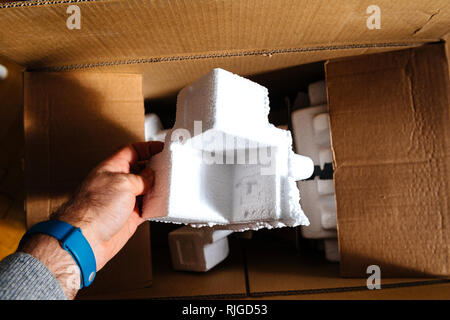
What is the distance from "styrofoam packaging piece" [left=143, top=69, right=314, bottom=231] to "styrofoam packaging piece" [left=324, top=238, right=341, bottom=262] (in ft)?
1.04

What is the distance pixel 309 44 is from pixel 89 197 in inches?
22.4

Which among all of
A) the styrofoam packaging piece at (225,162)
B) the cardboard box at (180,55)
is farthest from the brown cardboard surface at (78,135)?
the styrofoam packaging piece at (225,162)

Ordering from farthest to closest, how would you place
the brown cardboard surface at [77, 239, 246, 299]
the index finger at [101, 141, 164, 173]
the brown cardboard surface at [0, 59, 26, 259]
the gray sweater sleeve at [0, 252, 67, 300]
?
the brown cardboard surface at [0, 59, 26, 259]
the brown cardboard surface at [77, 239, 246, 299]
the index finger at [101, 141, 164, 173]
the gray sweater sleeve at [0, 252, 67, 300]

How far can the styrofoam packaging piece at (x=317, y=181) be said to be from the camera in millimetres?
866

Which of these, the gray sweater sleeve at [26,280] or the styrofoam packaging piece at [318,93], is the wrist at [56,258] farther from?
the styrofoam packaging piece at [318,93]

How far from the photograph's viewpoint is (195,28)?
0.64 m

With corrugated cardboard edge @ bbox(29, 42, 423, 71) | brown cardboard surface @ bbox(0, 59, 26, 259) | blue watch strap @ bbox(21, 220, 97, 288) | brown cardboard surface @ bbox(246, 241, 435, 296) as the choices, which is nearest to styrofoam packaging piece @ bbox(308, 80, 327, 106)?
corrugated cardboard edge @ bbox(29, 42, 423, 71)

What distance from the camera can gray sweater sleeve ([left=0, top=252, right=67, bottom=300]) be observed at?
44cm

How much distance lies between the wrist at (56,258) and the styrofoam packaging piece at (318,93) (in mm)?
705

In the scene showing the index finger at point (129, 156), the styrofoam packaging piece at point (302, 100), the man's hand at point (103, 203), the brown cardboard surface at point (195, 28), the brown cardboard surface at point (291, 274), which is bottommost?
the brown cardboard surface at point (291, 274)

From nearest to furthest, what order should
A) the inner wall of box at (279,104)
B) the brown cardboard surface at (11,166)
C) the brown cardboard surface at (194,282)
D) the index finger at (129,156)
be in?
the index finger at (129,156) → the brown cardboard surface at (194,282) → the inner wall of box at (279,104) → the brown cardboard surface at (11,166)

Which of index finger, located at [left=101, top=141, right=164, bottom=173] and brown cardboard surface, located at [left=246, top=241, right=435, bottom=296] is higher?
index finger, located at [left=101, top=141, right=164, bottom=173]

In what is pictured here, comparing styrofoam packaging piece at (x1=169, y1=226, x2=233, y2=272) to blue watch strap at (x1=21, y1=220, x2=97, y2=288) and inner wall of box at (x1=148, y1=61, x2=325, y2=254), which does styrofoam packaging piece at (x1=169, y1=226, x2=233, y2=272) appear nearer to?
inner wall of box at (x1=148, y1=61, x2=325, y2=254)
